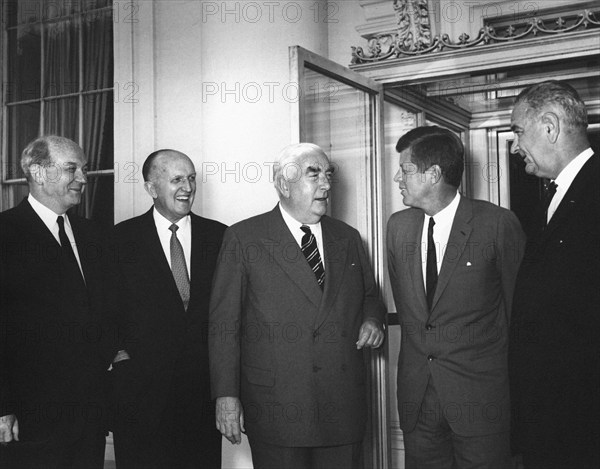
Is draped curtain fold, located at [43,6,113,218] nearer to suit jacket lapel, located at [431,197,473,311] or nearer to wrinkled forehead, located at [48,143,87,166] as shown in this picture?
wrinkled forehead, located at [48,143,87,166]

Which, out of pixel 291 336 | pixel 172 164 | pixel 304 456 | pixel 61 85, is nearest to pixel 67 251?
pixel 172 164

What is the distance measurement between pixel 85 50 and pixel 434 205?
10.3 ft

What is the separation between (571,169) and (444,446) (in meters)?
1.17

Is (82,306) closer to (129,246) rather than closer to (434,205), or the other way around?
(129,246)

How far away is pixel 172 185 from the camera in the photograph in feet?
11.3

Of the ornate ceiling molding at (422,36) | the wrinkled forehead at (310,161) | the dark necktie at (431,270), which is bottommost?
the dark necktie at (431,270)

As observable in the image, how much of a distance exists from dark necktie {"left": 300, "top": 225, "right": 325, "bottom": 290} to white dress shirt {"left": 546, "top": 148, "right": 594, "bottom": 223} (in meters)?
0.89

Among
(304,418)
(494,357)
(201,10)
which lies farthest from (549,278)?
(201,10)

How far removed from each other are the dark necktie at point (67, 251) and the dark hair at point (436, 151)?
1.44 m

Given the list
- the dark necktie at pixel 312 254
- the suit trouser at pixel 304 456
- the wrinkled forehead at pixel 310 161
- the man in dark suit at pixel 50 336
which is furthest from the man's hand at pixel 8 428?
the wrinkled forehead at pixel 310 161

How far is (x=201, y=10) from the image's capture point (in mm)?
4551

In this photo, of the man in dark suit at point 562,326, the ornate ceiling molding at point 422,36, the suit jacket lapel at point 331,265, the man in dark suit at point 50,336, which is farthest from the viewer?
the ornate ceiling molding at point 422,36

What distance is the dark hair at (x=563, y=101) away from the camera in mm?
2689

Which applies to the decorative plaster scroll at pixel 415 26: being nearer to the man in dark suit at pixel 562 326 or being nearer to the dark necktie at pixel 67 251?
the man in dark suit at pixel 562 326
